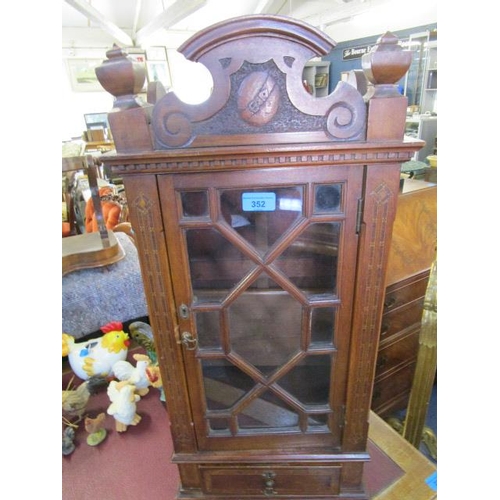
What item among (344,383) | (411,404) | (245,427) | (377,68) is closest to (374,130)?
(377,68)

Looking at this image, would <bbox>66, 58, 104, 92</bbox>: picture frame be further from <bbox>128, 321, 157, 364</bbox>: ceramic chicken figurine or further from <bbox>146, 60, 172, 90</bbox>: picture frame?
<bbox>128, 321, 157, 364</bbox>: ceramic chicken figurine

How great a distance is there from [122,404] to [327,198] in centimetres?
88

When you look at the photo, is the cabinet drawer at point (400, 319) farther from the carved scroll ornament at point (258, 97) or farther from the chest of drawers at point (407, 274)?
the carved scroll ornament at point (258, 97)

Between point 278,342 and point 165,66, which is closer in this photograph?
point 278,342

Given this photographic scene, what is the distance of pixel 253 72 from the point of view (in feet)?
1.80

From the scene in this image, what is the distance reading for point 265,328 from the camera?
81 cm

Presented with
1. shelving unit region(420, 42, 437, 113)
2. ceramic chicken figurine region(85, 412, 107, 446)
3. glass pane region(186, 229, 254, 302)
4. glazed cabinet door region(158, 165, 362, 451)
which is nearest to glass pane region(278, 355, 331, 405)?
glazed cabinet door region(158, 165, 362, 451)

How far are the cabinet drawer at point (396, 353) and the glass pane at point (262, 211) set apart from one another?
948 mm

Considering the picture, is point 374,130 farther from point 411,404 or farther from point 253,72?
point 411,404

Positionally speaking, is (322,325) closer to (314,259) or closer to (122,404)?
(314,259)

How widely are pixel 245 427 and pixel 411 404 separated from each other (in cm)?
58

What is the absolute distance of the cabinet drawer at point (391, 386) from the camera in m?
1.49

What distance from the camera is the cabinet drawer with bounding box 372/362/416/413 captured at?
4.89 feet

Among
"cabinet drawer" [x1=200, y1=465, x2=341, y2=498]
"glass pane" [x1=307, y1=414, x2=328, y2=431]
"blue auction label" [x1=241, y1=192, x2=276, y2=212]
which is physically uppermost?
"blue auction label" [x1=241, y1=192, x2=276, y2=212]
